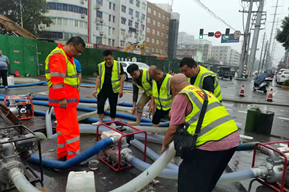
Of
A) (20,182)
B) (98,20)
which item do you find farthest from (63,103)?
(98,20)

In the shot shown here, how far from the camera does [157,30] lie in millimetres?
61406

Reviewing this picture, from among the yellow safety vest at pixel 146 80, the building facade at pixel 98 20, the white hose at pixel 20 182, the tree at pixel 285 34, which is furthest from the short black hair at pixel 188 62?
the building facade at pixel 98 20

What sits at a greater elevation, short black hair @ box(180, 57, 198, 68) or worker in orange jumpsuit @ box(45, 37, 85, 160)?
short black hair @ box(180, 57, 198, 68)

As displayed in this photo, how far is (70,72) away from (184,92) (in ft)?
6.39

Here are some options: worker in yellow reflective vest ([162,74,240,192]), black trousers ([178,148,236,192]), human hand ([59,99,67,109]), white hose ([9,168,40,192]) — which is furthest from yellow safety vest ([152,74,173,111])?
white hose ([9,168,40,192])

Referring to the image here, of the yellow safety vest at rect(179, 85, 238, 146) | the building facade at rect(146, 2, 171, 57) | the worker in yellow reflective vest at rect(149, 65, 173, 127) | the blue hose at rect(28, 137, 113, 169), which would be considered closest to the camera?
the yellow safety vest at rect(179, 85, 238, 146)

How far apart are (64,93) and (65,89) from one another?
16cm

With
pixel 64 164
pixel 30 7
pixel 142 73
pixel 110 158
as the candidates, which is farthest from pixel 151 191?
pixel 30 7

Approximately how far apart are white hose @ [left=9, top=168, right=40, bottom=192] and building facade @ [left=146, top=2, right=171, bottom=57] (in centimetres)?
5347

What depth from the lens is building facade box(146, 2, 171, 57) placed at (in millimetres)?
57497

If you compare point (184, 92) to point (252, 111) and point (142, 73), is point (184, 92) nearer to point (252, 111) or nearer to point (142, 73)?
point (142, 73)

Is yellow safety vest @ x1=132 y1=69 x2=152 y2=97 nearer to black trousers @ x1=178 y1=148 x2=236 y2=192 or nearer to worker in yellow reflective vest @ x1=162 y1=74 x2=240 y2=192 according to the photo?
worker in yellow reflective vest @ x1=162 y1=74 x2=240 y2=192

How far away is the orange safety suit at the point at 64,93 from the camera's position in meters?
2.86

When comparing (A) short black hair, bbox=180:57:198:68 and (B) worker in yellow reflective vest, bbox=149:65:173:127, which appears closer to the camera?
(A) short black hair, bbox=180:57:198:68
